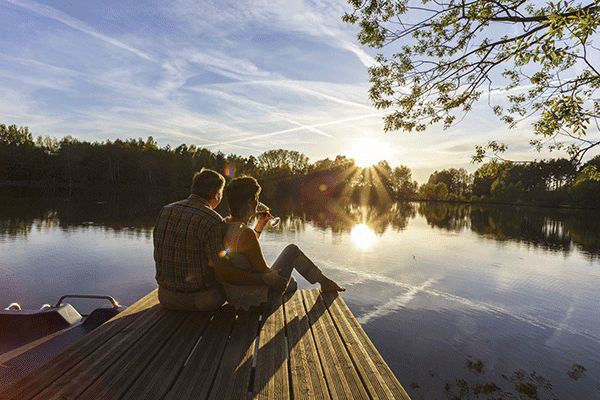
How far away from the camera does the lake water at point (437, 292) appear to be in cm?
691

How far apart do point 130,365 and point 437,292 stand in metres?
11.3

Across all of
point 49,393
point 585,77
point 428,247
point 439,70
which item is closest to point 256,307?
point 49,393

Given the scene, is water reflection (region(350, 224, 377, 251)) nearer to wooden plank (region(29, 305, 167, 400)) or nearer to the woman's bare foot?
the woman's bare foot

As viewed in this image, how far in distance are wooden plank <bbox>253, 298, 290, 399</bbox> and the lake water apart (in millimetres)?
3532

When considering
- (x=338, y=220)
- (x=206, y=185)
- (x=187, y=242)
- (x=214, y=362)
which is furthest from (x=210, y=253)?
(x=338, y=220)

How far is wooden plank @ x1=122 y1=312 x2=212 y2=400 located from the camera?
2564 mm

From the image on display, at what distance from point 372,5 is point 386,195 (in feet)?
400

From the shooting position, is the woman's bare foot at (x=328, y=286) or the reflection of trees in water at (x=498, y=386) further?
the reflection of trees in water at (x=498, y=386)

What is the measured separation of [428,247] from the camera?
21719mm

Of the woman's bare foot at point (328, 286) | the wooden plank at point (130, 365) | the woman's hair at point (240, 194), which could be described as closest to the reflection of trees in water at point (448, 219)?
the woman's bare foot at point (328, 286)

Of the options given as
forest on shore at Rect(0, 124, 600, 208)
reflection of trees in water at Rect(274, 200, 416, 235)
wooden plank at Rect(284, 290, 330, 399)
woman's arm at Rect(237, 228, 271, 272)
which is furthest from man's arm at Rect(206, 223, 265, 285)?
forest on shore at Rect(0, 124, 600, 208)

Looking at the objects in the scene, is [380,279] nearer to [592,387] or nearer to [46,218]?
[592,387]

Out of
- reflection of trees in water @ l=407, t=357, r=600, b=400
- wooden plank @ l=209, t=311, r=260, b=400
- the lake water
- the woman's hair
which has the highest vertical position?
the woman's hair

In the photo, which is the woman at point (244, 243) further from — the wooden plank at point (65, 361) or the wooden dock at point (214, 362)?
the wooden plank at point (65, 361)
